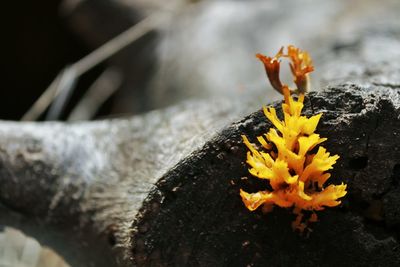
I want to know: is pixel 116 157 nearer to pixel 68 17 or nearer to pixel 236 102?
pixel 236 102

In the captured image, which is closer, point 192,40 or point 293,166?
point 293,166

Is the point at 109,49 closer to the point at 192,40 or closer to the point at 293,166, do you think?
the point at 192,40

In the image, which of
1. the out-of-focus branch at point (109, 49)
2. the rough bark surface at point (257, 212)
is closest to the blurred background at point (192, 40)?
the out-of-focus branch at point (109, 49)

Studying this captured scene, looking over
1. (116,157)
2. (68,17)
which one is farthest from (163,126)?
(68,17)

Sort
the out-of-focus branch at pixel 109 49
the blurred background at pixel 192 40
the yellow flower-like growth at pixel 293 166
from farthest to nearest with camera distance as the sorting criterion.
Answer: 1. the out-of-focus branch at pixel 109 49
2. the blurred background at pixel 192 40
3. the yellow flower-like growth at pixel 293 166

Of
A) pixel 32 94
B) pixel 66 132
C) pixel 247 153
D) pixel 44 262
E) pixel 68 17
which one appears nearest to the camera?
pixel 247 153

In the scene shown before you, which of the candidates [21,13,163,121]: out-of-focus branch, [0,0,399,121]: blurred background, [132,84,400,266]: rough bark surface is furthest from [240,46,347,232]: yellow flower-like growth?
[21,13,163,121]: out-of-focus branch

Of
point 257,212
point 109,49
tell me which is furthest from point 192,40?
point 257,212

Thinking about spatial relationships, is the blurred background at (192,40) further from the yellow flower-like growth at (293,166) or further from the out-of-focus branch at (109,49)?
the yellow flower-like growth at (293,166)
